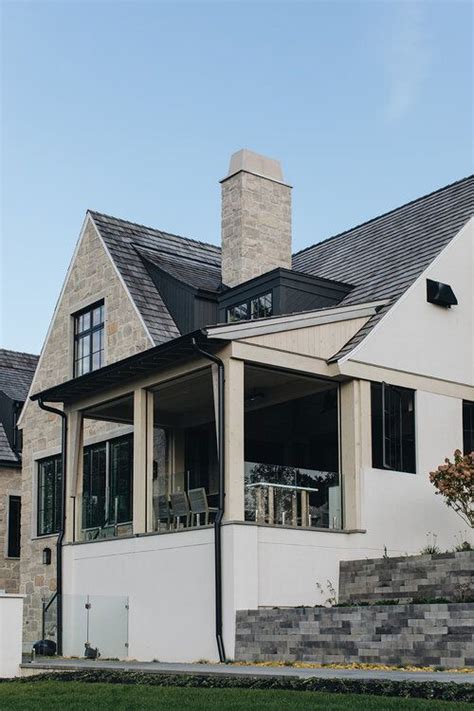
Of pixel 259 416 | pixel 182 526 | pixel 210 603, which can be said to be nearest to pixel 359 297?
pixel 259 416

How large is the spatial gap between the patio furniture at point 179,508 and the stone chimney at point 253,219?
6.07 meters

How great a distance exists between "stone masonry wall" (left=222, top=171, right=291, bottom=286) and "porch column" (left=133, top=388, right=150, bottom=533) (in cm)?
460

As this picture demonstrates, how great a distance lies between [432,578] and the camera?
17062 mm

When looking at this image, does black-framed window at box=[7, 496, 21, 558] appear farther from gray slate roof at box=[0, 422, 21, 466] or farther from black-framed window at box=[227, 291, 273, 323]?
black-framed window at box=[227, 291, 273, 323]

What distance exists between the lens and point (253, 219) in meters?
24.4

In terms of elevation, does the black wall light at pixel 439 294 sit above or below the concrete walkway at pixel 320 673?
above

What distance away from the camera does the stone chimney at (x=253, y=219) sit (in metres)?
24.1

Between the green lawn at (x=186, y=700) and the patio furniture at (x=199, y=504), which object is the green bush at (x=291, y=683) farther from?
the patio furniture at (x=199, y=504)

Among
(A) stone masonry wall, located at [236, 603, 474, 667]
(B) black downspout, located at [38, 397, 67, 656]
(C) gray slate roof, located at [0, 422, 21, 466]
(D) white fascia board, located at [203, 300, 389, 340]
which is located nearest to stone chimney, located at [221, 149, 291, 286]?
(D) white fascia board, located at [203, 300, 389, 340]

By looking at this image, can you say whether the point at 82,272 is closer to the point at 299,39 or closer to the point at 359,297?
the point at 359,297

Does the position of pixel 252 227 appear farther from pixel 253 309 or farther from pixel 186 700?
pixel 186 700

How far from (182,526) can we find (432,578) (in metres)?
4.64

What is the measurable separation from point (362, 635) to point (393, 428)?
5.49 meters

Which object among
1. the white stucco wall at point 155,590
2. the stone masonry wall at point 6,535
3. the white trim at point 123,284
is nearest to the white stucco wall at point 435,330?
the white stucco wall at point 155,590
